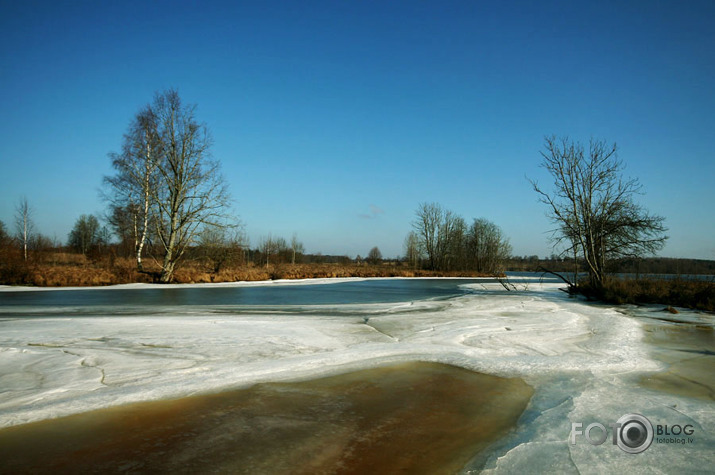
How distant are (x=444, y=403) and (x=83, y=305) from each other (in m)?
10.7

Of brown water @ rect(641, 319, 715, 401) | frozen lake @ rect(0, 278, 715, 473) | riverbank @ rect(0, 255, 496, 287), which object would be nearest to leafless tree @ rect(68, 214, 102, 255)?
riverbank @ rect(0, 255, 496, 287)

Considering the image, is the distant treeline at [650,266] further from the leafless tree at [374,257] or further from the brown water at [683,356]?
the leafless tree at [374,257]

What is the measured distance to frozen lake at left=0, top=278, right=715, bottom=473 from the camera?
3.02m

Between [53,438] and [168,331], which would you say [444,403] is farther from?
[168,331]

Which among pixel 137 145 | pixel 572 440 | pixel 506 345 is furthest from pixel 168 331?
pixel 137 145

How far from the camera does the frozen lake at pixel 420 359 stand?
302 centimetres
